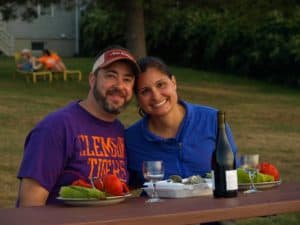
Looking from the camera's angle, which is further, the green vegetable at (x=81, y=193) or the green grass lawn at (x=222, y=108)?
the green grass lawn at (x=222, y=108)

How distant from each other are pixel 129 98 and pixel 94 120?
23 centimetres

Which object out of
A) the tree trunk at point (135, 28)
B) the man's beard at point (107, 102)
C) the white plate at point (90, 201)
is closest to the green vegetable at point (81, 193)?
the white plate at point (90, 201)

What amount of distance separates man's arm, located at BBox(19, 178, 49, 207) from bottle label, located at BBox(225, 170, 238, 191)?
94 cm

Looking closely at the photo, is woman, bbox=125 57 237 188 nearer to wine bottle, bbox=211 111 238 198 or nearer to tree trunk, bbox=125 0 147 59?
wine bottle, bbox=211 111 238 198

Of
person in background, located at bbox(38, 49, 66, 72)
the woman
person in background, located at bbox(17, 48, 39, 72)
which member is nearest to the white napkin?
the woman

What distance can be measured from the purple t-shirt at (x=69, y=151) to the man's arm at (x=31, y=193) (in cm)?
3

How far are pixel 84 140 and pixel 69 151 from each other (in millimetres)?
119

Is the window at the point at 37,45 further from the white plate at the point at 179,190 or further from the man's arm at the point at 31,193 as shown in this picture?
the white plate at the point at 179,190

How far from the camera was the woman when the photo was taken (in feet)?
14.3

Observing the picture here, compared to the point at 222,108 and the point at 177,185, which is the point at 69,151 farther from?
the point at 222,108

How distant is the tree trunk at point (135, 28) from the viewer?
2148 centimetres

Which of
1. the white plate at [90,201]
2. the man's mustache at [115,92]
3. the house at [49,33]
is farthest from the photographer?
the house at [49,33]

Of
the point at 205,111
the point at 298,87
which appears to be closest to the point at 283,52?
the point at 298,87

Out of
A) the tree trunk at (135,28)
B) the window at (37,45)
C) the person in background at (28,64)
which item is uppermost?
the tree trunk at (135,28)
